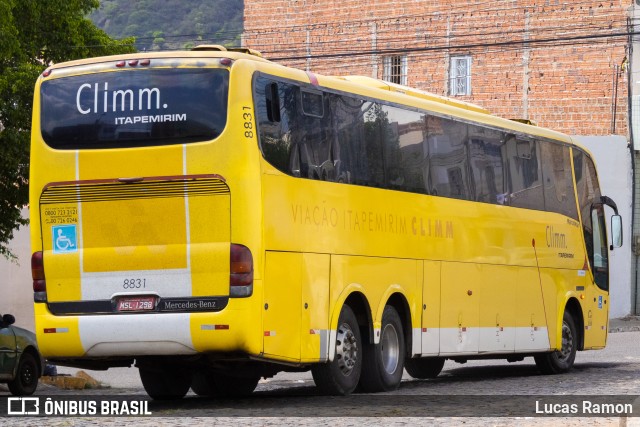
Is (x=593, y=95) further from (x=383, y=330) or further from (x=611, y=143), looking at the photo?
(x=383, y=330)

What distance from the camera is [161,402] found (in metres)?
15.8

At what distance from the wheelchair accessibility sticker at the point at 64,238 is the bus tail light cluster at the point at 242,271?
5.79 feet

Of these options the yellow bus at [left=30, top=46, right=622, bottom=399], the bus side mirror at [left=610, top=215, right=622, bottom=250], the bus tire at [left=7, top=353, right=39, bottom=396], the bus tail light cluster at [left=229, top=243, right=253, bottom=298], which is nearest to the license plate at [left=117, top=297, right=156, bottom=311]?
the yellow bus at [left=30, top=46, right=622, bottom=399]

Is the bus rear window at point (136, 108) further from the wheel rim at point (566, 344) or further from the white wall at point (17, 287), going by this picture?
the white wall at point (17, 287)

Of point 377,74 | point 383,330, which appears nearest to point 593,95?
point 377,74

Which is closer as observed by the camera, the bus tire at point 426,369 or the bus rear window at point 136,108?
the bus rear window at point 136,108

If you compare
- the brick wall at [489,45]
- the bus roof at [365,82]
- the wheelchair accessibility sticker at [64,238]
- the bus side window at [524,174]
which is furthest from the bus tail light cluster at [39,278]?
the brick wall at [489,45]

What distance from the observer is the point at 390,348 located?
1652cm

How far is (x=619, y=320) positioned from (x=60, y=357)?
87.8 feet

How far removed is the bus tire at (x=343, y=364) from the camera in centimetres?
1502

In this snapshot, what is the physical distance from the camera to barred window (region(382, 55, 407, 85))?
161ft

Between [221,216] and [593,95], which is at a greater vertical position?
[593,95]

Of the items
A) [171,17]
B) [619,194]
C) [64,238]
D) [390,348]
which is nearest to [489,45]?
[619,194]

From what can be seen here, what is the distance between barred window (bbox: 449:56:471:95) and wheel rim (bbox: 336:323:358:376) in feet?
107
